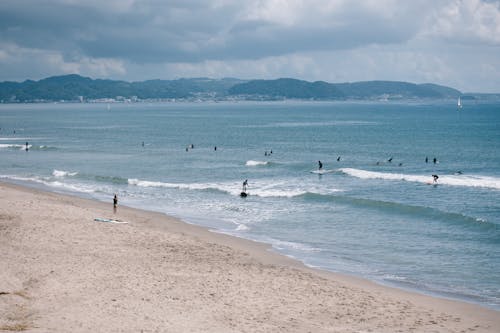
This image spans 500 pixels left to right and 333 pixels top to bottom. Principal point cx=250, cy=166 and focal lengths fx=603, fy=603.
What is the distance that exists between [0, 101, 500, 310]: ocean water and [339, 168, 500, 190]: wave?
104 millimetres

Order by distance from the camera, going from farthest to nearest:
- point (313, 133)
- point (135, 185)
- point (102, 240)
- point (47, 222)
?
point (313, 133)
point (135, 185)
point (47, 222)
point (102, 240)

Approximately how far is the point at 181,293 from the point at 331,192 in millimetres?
27458

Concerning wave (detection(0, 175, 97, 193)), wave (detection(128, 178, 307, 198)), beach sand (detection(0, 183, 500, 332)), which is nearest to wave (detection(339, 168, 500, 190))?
wave (detection(128, 178, 307, 198))

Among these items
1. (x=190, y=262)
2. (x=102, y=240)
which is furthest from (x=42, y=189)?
(x=190, y=262)

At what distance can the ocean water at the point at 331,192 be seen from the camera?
87.0ft

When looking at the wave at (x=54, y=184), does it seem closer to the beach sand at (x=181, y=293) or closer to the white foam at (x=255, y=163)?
the white foam at (x=255, y=163)

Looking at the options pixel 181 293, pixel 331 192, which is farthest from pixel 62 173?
pixel 181 293

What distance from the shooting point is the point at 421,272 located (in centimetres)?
2472

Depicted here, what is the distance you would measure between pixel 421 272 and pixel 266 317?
9858mm

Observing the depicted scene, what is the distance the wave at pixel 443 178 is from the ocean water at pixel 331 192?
0.34 feet

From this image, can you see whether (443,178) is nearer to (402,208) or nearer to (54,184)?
(402,208)

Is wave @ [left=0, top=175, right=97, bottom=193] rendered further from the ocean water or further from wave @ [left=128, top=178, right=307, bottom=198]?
wave @ [left=128, top=178, right=307, bottom=198]

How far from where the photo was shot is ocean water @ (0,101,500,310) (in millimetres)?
26531

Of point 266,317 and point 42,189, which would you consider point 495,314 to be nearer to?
point 266,317
